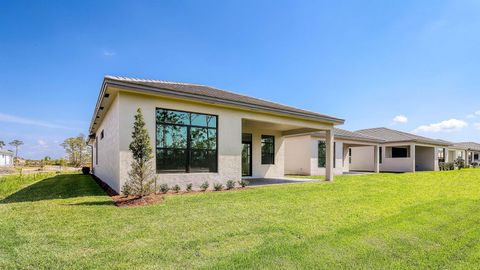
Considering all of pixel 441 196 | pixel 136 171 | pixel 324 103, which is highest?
pixel 324 103

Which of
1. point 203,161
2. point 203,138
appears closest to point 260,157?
point 203,161

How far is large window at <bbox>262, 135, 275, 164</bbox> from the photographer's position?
18.5 m

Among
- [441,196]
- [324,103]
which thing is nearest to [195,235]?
[441,196]

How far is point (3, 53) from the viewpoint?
41.6 feet

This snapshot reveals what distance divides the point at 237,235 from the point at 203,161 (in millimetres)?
6176

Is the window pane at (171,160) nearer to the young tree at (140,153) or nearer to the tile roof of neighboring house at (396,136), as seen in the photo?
the young tree at (140,153)

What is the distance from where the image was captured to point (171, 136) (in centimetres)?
1017

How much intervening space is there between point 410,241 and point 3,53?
60.7 feet

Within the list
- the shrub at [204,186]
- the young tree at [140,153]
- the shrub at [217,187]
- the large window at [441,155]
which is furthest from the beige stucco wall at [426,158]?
the young tree at [140,153]

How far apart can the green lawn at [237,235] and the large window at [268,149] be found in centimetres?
1005

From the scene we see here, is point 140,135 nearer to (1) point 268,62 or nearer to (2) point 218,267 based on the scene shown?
(2) point 218,267

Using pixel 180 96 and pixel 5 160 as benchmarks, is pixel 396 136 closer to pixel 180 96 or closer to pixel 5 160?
pixel 180 96

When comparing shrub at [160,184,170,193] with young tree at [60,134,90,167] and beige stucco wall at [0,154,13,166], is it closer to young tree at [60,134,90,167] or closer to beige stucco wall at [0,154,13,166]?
young tree at [60,134,90,167]

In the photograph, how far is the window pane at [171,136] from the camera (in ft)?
32.5
